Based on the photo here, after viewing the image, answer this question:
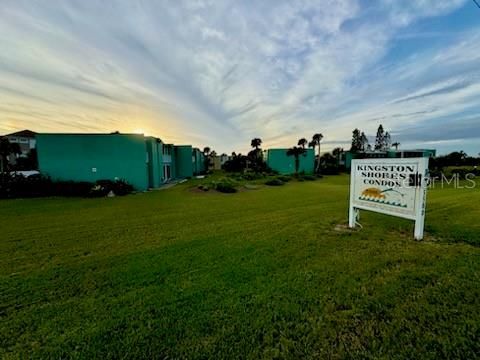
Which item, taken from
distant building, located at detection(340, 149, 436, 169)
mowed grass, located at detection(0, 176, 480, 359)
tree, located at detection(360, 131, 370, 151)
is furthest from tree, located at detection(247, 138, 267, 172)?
mowed grass, located at detection(0, 176, 480, 359)

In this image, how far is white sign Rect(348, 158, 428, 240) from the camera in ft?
16.6

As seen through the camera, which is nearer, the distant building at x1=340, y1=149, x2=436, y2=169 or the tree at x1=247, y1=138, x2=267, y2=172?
the distant building at x1=340, y1=149, x2=436, y2=169

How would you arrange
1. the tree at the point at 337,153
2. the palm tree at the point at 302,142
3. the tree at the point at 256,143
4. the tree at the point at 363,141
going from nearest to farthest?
the palm tree at the point at 302,142 < the tree at the point at 256,143 < the tree at the point at 337,153 < the tree at the point at 363,141

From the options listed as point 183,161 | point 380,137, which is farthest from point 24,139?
point 380,137

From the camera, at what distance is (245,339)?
7.45 ft

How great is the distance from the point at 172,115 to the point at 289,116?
1011cm

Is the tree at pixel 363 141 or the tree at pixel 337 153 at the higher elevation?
the tree at pixel 363 141

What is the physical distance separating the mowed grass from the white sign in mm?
647

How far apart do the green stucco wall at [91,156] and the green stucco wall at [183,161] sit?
14066mm

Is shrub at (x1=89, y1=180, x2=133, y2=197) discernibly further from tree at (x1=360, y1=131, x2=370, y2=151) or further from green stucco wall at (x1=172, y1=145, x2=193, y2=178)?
tree at (x1=360, y1=131, x2=370, y2=151)

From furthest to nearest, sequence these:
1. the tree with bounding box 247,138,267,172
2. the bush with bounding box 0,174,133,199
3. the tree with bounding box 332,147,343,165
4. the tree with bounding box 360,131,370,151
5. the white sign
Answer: the tree with bounding box 360,131,370,151 < the tree with bounding box 332,147,343,165 < the tree with bounding box 247,138,267,172 < the bush with bounding box 0,174,133,199 < the white sign

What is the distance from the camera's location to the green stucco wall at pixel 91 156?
642 inches

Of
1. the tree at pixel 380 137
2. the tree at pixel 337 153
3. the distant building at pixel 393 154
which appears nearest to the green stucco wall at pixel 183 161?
the distant building at pixel 393 154

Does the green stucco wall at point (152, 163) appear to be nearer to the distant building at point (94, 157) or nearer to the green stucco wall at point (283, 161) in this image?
the distant building at point (94, 157)
